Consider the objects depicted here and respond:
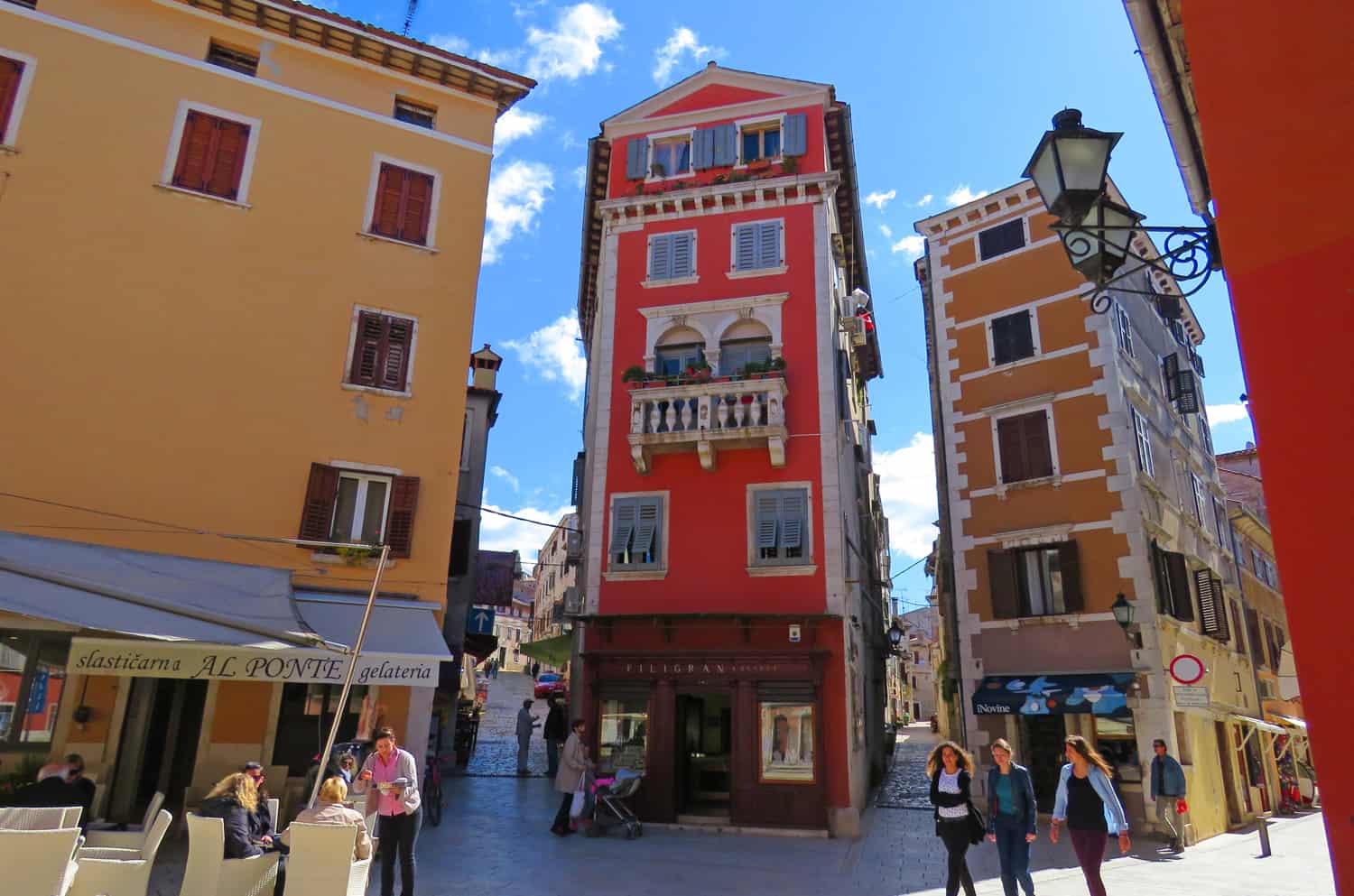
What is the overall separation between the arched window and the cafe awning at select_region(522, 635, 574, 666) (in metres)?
7.51

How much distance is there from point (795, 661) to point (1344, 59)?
525 inches

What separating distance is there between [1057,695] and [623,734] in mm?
9030

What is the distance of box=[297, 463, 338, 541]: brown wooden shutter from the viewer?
13.8 m

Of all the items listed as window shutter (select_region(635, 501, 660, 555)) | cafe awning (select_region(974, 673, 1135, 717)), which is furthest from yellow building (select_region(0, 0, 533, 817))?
cafe awning (select_region(974, 673, 1135, 717))

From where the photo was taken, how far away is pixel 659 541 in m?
18.8

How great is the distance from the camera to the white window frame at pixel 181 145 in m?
14.8

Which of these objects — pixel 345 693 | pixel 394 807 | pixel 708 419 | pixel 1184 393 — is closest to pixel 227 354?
pixel 345 693

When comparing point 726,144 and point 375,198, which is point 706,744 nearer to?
point 375,198

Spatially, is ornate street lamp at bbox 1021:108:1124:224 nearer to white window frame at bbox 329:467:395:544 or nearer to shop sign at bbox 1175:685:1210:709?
shop sign at bbox 1175:685:1210:709

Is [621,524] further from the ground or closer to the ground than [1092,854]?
further from the ground

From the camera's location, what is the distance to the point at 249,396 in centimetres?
1416

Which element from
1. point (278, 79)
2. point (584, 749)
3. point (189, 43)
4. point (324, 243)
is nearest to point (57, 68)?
point (189, 43)

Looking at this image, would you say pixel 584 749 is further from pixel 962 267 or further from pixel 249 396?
pixel 962 267

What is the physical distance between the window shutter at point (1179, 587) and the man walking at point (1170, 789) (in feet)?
13.9
